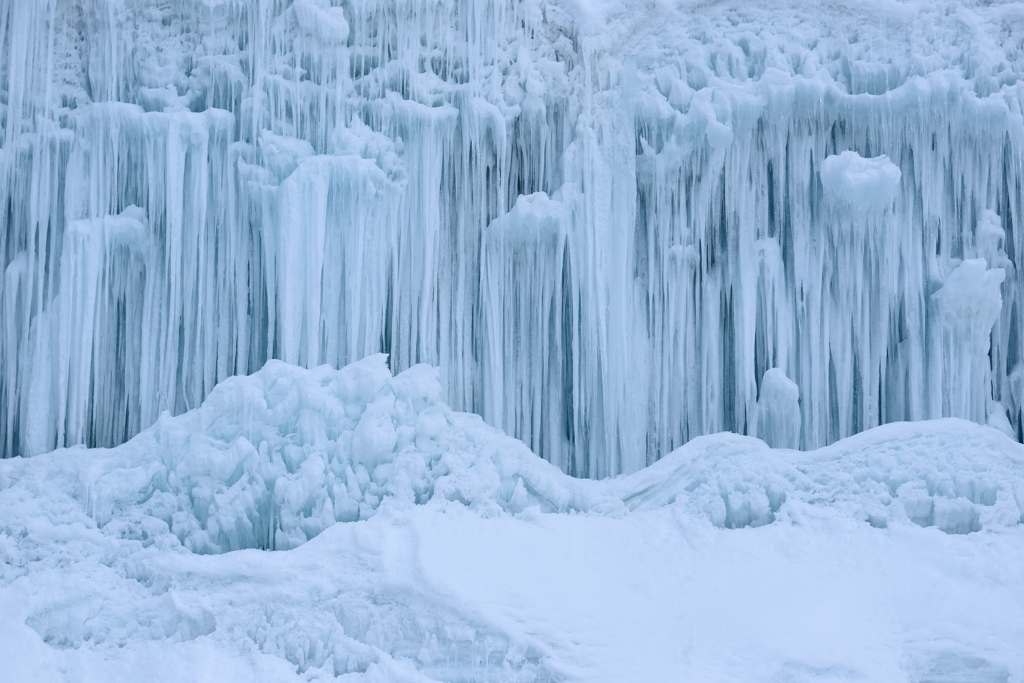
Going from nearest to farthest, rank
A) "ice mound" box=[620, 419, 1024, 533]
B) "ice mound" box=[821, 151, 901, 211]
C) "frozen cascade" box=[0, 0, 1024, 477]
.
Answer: "ice mound" box=[620, 419, 1024, 533], "ice mound" box=[821, 151, 901, 211], "frozen cascade" box=[0, 0, 1024, 477]

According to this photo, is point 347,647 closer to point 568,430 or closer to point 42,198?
point 568,430

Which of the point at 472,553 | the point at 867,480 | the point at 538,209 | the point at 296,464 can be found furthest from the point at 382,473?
the point at 867,480

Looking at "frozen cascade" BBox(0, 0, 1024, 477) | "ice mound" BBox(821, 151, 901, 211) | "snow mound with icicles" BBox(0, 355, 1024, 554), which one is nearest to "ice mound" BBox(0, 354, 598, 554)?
"snow mound with icicles" BBox(0, 355, 1024, 554)

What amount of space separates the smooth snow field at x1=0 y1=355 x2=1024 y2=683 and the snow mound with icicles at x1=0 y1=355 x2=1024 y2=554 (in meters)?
0.02

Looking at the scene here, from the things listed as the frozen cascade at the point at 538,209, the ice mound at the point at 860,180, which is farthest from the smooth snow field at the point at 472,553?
the ice mound at the point at 860,180

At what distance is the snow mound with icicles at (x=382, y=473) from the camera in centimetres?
709

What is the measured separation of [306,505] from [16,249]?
13.1ft

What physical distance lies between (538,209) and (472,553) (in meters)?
3.26

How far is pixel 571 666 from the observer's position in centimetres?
605

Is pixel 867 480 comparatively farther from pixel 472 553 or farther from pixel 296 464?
pixel 296 464

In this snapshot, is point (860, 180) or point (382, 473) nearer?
point (382, 473)

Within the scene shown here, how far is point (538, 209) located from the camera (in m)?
8.71

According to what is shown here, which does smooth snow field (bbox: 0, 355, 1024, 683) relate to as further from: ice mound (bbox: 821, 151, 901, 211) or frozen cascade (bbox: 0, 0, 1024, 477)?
ice mound (bbox: 821, 151, 901, 211)

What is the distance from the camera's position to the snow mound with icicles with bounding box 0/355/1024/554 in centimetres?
709
